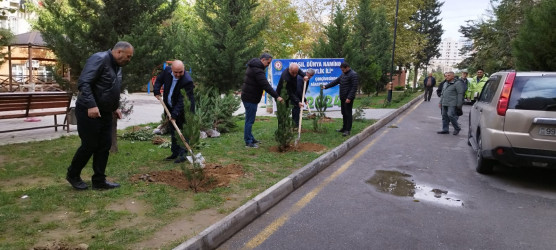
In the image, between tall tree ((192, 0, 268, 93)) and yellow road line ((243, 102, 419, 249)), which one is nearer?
yellow road line ((243, 102, 419, 249))

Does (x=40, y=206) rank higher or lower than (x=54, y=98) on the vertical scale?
lower

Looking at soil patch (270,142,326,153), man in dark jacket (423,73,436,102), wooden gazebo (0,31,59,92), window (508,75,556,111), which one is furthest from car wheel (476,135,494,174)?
man in dark jacket (423,73,436,102)

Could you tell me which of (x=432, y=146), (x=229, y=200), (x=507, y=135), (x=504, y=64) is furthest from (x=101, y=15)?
(x=504, y=64)

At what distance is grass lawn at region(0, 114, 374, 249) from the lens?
347cm

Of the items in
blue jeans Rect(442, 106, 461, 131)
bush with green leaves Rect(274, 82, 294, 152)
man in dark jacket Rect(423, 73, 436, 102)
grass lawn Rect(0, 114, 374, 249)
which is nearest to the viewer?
grass lawn Rect(0, 114, 374, 249)

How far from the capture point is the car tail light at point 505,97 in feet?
18.5

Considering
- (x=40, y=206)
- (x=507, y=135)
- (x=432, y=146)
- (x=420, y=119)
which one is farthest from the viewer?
(x=420, y=119)

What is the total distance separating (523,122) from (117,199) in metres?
5.43

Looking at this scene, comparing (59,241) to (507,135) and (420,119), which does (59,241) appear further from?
(420,119)

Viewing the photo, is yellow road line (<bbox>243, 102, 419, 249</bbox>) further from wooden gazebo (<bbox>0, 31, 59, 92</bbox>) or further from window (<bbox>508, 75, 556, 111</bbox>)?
wooden gazebo (<bbox>0, 31, 59, 92</bbox>)

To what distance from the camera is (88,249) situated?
3.19 meters

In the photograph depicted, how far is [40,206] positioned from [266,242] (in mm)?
2464

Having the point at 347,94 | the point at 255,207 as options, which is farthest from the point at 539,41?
the point at 255,207

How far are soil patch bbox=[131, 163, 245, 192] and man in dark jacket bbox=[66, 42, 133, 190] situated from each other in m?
0.55
